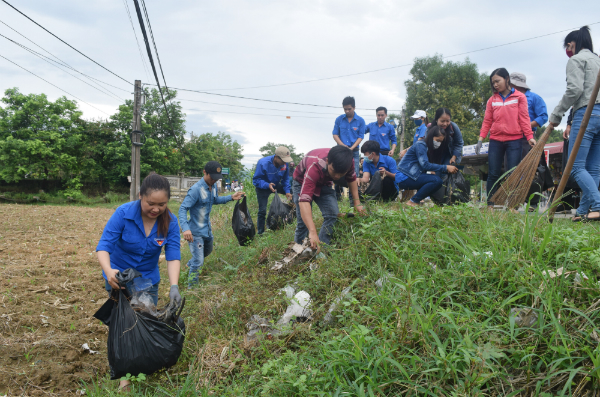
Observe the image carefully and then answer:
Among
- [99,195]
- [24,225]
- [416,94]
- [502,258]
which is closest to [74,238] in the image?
[24,225]

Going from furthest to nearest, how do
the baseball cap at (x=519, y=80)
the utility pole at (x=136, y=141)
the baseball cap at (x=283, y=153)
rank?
the utility pole at (x=136, y=141)
the baseball cap at (x=283, y=153)
the baseball cap at (x=519, y=80)

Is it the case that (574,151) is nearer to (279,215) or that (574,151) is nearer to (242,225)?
(242,225)

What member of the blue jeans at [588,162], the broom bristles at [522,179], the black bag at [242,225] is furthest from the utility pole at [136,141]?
the blue jeans at [588,162]

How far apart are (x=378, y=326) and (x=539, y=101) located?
4797 millimetres

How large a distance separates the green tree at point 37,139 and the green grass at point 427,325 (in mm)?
25589

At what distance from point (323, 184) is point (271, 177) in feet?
8.99

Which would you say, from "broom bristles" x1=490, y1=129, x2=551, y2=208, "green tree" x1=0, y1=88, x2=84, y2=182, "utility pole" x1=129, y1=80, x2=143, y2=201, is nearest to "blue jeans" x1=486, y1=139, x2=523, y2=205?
"broom bristles" x1=490, y1=129, x2=551, y2=208

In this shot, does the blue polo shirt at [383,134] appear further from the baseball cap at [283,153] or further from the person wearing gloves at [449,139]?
the person wearing gloves at [449,139]

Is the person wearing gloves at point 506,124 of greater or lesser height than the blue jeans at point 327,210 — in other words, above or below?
above

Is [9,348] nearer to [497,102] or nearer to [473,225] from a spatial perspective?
[473,225]

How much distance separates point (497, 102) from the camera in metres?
4.32

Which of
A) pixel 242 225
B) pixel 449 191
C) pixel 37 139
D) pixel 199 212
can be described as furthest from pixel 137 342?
pixel 37 139

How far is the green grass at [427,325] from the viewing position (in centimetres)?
156

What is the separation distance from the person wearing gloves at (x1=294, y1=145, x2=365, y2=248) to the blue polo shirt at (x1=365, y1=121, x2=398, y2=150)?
10.9 ft
